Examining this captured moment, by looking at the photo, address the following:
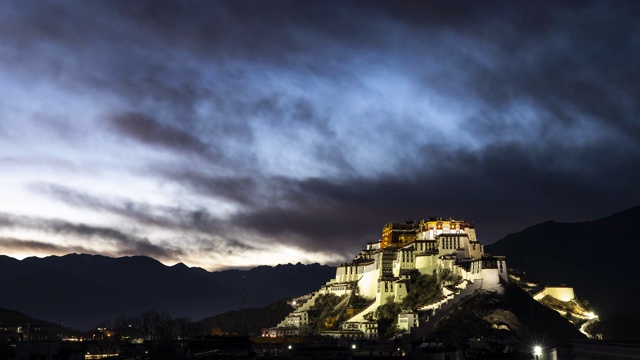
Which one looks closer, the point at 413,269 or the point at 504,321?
the point at 504,321

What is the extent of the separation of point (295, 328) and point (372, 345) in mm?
62192

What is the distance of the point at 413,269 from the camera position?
563 feet

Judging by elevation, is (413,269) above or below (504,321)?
above

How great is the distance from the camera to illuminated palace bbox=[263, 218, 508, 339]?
147375 mm

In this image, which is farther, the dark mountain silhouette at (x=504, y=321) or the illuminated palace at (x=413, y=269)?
the illuminated palace at (x=413, y=269)

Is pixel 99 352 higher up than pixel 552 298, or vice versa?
pixel 552 298

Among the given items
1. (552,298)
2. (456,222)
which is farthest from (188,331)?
(552,298)

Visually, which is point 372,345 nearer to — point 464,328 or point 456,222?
point 464,328

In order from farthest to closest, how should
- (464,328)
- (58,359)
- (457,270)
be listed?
(457,270), (464,328), (58,359)

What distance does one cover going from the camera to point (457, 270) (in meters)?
156

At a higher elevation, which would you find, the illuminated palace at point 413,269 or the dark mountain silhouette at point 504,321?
the illuminated palace at point 413,269

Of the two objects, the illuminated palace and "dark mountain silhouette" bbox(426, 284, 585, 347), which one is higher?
the illuminated palace

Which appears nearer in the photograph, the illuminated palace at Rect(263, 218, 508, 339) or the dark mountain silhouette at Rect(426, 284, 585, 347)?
the dark mountain silhouette at Rect(426, 284, 585, 347)

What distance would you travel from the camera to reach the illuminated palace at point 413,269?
14738cm
